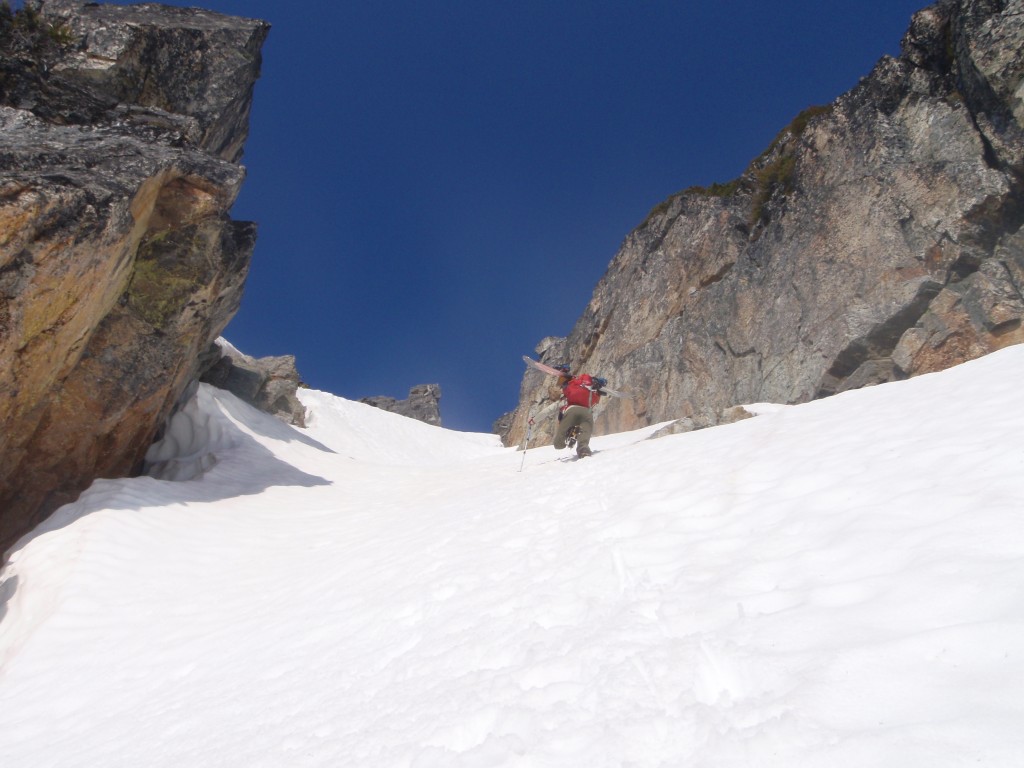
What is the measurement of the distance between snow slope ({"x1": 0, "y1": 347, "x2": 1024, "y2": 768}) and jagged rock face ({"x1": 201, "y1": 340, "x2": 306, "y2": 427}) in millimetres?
15836

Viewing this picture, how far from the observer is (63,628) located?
741cm

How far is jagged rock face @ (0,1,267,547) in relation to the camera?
983 cm

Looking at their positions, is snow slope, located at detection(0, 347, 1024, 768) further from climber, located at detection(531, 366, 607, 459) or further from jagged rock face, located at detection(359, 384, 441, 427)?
jagged rock face, located at detection(359, 384, 441, 427)

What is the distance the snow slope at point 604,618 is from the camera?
290cm

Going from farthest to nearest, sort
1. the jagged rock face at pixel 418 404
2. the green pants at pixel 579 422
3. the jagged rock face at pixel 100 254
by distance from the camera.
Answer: the jagged rock face at pixel 418 404 → the green pants at pixel 579 422 → the jagged rock face at pixel 100 254

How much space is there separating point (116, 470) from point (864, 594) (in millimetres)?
14089

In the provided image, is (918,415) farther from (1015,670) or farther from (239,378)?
(239,378)

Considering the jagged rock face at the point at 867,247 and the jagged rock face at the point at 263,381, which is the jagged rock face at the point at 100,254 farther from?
the jagged rock face at the point at 867,247

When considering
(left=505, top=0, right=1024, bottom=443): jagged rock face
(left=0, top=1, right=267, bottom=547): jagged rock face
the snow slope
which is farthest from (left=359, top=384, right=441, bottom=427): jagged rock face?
the snow slope

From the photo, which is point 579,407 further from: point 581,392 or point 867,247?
point 867,247

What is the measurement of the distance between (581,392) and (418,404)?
58.1 metres

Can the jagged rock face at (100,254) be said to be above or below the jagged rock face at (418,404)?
below

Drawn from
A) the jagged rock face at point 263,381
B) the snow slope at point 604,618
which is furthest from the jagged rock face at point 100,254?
the jagged rock face at point 263,381

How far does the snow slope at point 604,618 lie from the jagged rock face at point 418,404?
59.2 meters
